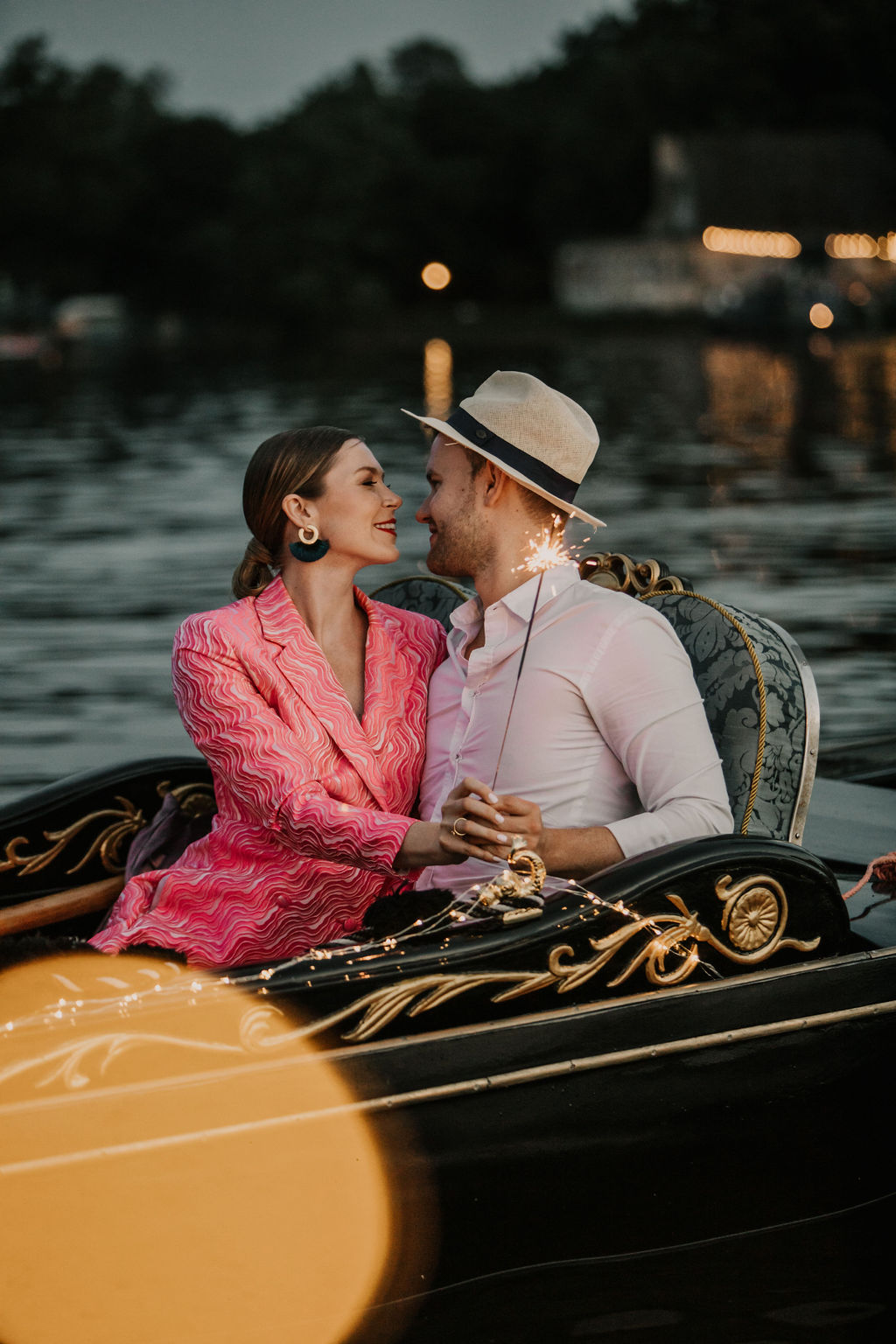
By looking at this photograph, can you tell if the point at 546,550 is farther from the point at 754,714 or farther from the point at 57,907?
the point at 57,907

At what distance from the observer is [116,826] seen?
13.7 feet

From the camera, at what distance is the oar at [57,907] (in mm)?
3912

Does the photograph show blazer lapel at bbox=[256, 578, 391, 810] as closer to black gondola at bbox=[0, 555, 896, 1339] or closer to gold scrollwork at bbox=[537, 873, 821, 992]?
black gondola at bbox=[0, 555, 896, 1339]

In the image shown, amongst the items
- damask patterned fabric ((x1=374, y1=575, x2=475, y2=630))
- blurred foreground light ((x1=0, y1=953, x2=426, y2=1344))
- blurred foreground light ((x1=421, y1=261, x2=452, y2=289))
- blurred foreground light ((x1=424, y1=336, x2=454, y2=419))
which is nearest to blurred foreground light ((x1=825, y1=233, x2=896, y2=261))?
blurred foreground light ((x1=424, y1=336, x2=454, y2=419))

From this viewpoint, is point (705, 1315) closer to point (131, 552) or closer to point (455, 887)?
point (455, 887)

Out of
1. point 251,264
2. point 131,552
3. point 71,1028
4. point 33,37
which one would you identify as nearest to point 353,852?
point 71,1028

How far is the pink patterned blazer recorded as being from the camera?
3.28 metres

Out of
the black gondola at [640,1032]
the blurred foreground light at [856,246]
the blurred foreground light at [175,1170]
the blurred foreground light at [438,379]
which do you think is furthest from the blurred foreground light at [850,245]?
the blurred foreground light at [175,1170]

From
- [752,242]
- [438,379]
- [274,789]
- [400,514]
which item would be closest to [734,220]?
[752,242]

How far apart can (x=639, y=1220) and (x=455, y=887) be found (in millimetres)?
691

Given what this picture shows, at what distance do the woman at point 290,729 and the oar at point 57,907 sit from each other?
1.60ft

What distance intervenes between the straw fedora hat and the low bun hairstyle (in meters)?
0.22

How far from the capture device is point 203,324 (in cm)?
7825

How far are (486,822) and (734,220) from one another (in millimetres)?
69830
